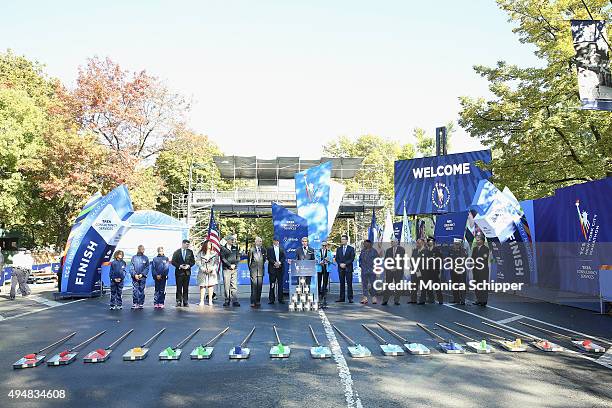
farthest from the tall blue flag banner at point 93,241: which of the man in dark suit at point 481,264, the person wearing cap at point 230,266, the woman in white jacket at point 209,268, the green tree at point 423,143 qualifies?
the green tree at point 423,143

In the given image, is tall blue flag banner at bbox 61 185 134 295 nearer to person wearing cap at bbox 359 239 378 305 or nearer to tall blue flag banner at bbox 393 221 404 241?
person wearing cap at bbox 359 239 378 305

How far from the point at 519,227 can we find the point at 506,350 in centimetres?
914

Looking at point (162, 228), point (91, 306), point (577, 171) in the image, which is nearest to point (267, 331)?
point (91, 306)

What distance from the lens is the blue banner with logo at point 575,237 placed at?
1364cm

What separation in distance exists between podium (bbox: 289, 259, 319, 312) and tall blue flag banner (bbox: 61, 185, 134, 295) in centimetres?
623

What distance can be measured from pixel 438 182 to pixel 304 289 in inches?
469

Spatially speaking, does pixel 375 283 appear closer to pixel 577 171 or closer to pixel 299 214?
pixel 299 214

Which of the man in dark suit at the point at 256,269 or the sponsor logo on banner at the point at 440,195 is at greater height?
the sponsor logo on banner at the point at 440,195

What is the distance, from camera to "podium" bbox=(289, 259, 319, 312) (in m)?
13.1

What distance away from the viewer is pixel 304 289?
13.3 metres

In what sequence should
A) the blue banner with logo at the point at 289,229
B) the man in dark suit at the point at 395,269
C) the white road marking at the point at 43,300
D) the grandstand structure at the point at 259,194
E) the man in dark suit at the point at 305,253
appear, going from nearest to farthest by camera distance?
the man in dark suit at the point at 305,253 → the man in dark suit at the point at 395,269 → the blue banner with logo at the point at 289,229 → the white road marking at the point at 43,300 → the grandstand structure at the point at 259,194

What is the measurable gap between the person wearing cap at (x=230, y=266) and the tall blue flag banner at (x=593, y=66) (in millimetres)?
9132

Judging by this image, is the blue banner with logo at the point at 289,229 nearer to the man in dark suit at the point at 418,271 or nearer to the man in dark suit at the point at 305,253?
the man in dark suit at the point at 305,253

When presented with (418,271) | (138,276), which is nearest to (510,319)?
(418,271)
